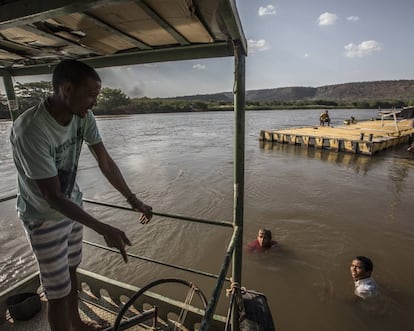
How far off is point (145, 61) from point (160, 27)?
56 cm

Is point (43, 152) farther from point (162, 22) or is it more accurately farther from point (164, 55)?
point (164, 55)

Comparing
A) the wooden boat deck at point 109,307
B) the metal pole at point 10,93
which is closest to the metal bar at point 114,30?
the metal pole at point 10,93

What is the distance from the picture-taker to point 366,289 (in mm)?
4473

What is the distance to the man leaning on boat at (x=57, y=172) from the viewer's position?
146cm

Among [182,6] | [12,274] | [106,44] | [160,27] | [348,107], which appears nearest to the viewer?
[182,6]

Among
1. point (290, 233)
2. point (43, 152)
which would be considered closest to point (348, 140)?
point (290, 233)

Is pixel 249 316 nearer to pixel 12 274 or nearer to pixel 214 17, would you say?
pixel 214 17

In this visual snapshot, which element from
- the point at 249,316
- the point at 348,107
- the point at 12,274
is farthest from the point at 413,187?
the point at 348,107

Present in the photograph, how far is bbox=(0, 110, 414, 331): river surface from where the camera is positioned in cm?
464

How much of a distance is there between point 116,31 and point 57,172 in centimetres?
103

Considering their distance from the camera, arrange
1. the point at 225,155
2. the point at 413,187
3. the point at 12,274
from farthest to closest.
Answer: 1. the point at 225,155
2. the point at 413,187
3. the point at 12,274

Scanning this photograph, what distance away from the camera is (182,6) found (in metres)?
1.45

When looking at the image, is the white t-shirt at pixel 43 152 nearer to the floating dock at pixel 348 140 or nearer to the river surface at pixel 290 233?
the river surface at pixel 290 233

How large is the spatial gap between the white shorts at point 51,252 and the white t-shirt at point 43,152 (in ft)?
0.23
